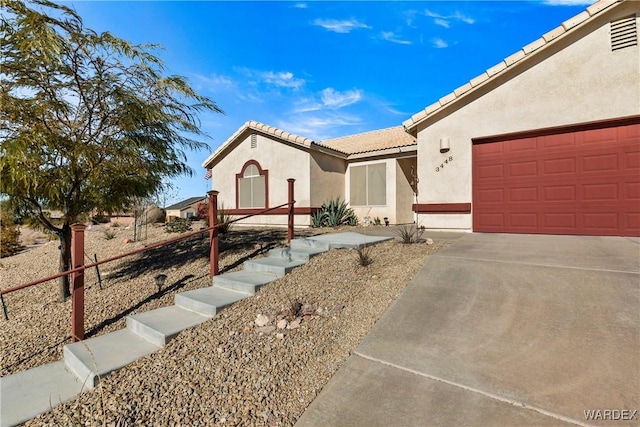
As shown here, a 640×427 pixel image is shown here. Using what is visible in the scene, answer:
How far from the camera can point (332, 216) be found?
11.4 meters

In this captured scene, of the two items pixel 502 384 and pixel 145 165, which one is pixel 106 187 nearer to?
pixel 145 165

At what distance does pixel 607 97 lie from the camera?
22.1 ft

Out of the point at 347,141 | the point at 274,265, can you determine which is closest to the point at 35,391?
the point at 274,265

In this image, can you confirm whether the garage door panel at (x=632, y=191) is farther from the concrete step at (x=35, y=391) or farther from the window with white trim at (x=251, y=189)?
the window with white trim at (x=251, y=189)

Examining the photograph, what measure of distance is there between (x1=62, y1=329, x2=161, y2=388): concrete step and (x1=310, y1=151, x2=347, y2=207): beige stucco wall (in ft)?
27.5

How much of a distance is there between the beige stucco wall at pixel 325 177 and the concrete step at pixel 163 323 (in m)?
7.77

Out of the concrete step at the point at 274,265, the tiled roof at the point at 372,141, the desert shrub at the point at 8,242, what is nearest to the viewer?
the concrete step at the point at 274,265

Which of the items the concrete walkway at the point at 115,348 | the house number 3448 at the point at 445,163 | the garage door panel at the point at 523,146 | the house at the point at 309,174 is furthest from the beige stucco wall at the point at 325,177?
the concrete walkway at the point at 115,348

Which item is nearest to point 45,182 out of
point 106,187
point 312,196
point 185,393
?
point 106,187

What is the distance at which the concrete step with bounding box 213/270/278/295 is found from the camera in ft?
15.0

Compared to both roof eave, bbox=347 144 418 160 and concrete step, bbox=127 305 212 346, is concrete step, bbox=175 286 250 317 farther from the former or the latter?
roof eave, bbox=347 144 418 160

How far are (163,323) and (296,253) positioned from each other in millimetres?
2633

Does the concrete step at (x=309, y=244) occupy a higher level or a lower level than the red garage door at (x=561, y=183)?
lower

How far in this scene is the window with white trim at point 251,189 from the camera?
13.0 meters
